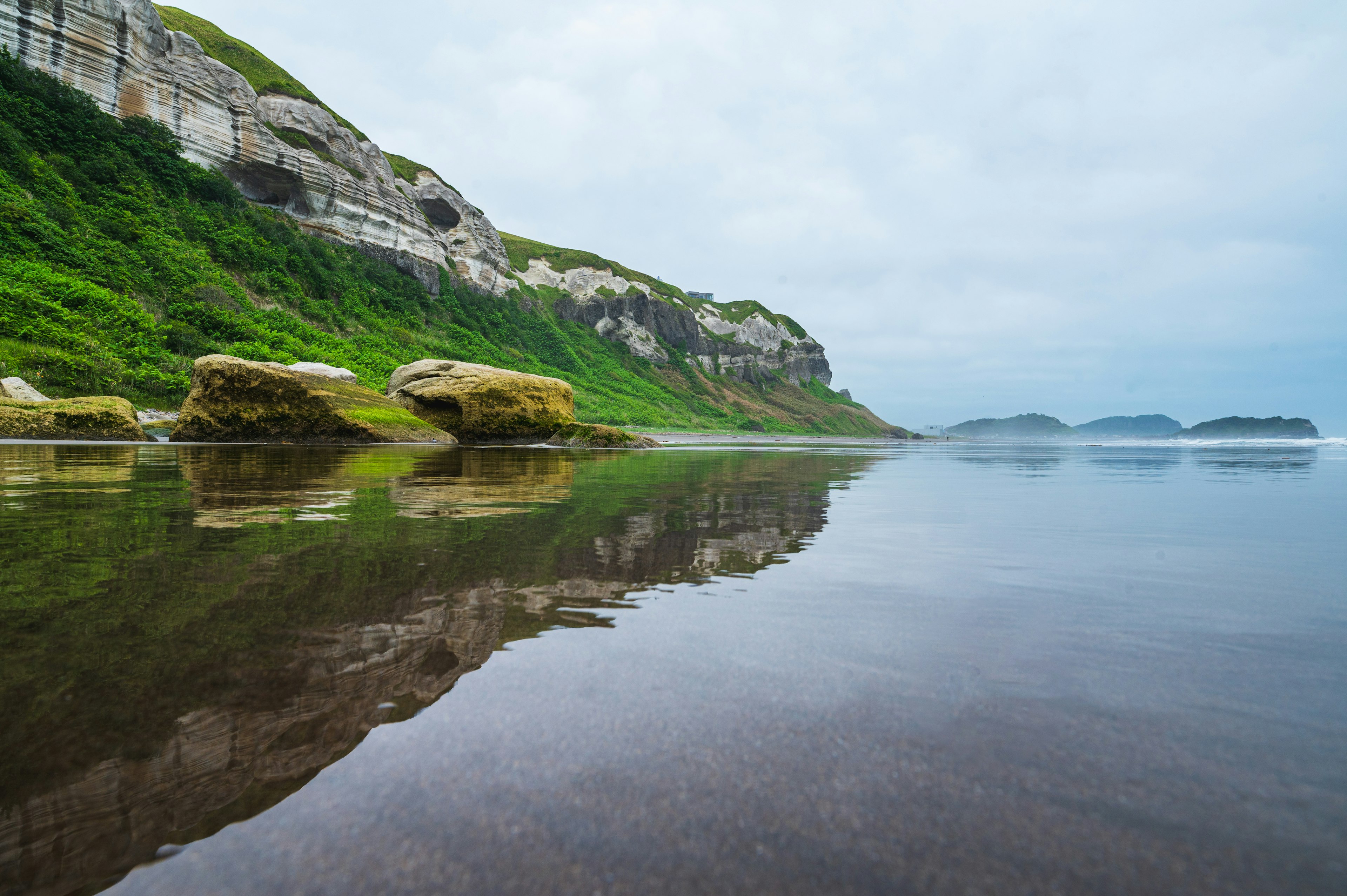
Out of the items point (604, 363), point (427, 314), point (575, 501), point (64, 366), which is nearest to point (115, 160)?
point (64, 366)

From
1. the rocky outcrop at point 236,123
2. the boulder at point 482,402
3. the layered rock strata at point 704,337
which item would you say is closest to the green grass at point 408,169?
the rocky outcrop at point 236,123

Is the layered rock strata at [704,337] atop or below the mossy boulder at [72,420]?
atop

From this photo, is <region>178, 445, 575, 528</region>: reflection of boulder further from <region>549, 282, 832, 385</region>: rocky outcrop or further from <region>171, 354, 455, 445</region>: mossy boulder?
<region>549, 282, 832, 385</region>: rocky outcrop

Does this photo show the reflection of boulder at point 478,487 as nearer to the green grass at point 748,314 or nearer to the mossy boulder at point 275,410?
the mossy boulder at point 275,410

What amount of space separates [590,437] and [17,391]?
17.5 m

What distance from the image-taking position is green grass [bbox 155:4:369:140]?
5325 cm

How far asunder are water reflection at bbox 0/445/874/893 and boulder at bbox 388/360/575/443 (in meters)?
18.1

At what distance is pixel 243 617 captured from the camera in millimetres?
2803

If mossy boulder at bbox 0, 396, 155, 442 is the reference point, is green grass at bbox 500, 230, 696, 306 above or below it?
above

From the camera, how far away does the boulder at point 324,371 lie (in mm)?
21844

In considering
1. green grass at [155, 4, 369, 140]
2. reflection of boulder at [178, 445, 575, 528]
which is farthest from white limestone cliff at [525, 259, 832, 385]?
reflection of boulder at [178, 445, 575, 528]

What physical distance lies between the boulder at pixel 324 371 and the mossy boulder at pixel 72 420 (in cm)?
469

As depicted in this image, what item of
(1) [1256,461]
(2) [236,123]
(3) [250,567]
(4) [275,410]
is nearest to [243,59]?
(2) [236,123]

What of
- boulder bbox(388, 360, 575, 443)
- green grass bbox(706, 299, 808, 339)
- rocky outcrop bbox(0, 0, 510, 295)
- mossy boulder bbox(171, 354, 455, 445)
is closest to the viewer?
mossy boulder bbox(171, 354, 455, 445)
